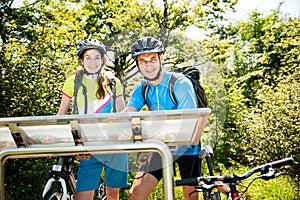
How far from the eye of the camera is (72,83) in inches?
107

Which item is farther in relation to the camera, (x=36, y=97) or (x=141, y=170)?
(x=36, y=97)

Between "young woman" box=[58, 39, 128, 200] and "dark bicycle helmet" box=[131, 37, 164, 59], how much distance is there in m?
0.33

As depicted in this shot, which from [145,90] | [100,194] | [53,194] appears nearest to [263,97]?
[100,194]

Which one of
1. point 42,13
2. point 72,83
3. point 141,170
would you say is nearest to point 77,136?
point 141,170

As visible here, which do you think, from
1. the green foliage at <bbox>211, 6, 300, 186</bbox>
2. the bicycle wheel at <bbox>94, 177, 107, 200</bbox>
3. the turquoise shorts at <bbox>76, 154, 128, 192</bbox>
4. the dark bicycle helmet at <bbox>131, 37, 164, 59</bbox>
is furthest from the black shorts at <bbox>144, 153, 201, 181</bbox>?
the green foliage at <bbox>211, 6, 300, 186</bbox>

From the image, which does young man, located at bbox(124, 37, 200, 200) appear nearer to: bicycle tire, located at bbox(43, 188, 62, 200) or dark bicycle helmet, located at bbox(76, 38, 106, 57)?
dark bicycle helmet, located at bbox(76, 38, 106, 57)

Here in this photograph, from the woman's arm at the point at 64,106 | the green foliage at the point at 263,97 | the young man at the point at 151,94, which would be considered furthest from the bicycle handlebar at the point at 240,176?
the green foliage at the point at 263,97

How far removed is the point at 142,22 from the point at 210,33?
356 cm

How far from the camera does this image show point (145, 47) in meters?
2.45

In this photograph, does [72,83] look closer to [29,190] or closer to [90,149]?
[90,149]

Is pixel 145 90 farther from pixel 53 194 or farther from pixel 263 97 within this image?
pixel 263 97

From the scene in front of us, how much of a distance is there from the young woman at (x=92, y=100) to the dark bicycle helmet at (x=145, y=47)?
1.09 ft

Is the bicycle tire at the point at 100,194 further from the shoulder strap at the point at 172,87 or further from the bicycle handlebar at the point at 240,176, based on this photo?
the bicycle handlebar at the point at 240,176

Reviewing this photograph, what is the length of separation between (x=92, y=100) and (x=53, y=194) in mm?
838
